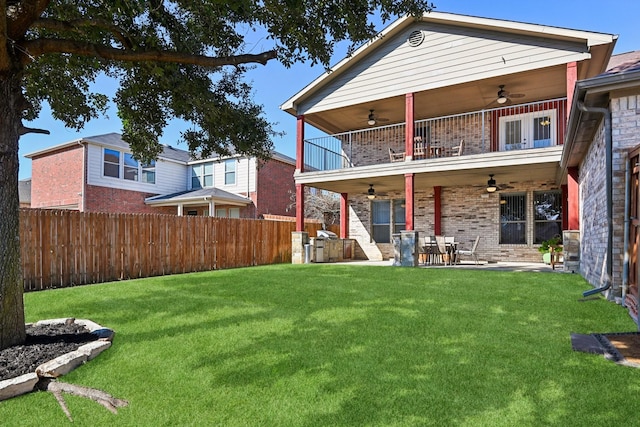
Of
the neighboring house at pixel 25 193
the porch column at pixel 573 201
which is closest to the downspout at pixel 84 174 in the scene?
the neighboring house at pixel 25 193

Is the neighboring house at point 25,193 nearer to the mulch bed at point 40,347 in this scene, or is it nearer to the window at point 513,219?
the mulch bed at point 40,347

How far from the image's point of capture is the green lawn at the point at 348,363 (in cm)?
238

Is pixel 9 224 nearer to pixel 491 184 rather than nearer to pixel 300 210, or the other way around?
pixel 300 210

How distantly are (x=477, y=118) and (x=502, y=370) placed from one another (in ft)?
37.5

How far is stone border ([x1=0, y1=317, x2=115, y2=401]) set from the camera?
274cm

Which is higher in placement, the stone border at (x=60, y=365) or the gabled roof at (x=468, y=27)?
the gabled roof at (x=468, y=27)

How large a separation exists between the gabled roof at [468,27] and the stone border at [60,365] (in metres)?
5.89

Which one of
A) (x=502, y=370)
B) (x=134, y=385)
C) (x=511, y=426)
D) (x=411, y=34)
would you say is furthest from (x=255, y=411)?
(x=411, y=34)

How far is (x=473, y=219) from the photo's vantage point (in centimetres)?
1297

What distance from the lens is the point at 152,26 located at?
5.32 metres

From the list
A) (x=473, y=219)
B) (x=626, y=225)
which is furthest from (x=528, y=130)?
(x=626, y=225)

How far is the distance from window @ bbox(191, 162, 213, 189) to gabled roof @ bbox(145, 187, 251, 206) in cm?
160

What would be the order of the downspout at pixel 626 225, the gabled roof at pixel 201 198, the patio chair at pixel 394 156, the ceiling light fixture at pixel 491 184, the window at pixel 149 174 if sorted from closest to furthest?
the downspout at pixel 626 225 < the ceiling light fixture at pixel 491 184 < the patio chair at pixel 394 156 < the gabled roof at pixel 201 198 < the window at pixel 149 174

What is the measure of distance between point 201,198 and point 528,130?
1392 centimetres
